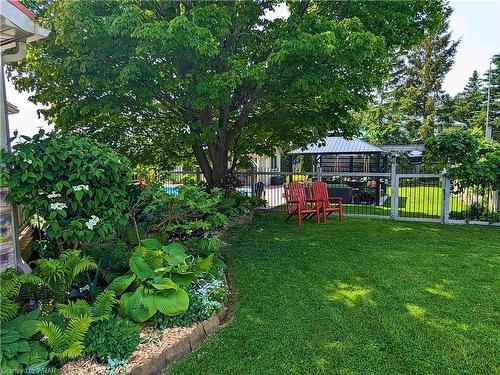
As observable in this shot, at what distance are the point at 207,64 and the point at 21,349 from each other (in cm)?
506

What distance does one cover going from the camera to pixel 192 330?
2.79 meters

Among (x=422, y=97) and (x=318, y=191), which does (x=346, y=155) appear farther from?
(x=422, y=97)

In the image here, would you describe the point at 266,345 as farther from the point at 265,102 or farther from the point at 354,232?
the point at 265,102

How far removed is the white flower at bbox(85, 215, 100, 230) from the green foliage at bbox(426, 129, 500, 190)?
7.34m

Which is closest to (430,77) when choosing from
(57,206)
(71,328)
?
(57,206)

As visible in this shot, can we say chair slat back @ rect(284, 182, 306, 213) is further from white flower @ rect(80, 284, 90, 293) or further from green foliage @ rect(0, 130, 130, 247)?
white flower @ rect(80, 284, 90, 293)

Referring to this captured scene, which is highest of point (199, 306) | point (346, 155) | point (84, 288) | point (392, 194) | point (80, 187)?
point (346, 155)

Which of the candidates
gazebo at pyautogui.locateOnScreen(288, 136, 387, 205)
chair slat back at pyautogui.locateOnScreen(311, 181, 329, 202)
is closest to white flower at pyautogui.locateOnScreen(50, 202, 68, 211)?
chair slat back at pyautogui.locateOnScreen(311, 181, 329, 202)

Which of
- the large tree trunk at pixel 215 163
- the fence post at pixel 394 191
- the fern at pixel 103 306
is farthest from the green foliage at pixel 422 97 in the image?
the fern at pixel 103 306

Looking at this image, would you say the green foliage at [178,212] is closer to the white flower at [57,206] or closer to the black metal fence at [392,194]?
the black metal fence at [392,194]

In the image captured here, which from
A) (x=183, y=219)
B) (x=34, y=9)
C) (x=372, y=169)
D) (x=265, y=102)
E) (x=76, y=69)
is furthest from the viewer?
(x=372, y=169)

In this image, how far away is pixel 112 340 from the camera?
2371 mm

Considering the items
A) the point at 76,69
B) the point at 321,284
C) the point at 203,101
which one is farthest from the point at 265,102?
the point at 321,284

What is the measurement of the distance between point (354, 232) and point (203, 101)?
3.91m
